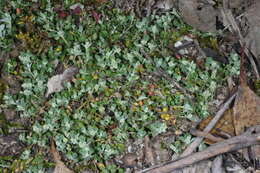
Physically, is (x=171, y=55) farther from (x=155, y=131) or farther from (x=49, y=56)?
(x=49, y=56)

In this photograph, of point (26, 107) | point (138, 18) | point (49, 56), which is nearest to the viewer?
point (26, 107)

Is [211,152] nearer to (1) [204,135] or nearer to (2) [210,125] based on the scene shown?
(1) [204,135]

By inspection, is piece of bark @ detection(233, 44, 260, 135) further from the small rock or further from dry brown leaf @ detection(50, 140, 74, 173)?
dry brown leaf @ detection(50, 140, 74, 173)

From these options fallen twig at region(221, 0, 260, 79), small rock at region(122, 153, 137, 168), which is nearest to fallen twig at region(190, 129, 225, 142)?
small rock at region(122, 153, 137, 168)

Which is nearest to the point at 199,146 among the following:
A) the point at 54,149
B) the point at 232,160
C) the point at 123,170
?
the point at 232,160

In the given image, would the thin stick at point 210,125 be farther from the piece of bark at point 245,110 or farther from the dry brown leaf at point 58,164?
the dry brown leaf at point 58,164
